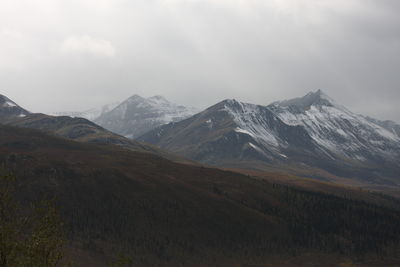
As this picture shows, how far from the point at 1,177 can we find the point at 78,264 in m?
152

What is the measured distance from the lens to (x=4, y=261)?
51281 mm

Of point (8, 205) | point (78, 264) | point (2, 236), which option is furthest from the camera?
point (78, 264)

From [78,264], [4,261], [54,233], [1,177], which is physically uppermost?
[1,177]

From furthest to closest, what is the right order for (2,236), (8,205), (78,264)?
(78,264) < (8,205) < (2,236)

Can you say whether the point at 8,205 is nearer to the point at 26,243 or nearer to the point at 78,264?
the point at 26,243

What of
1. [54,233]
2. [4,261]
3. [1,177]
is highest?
[1,177]

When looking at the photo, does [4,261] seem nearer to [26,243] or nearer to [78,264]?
[26,243]

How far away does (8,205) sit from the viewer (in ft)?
178

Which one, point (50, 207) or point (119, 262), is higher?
point (50, 207)

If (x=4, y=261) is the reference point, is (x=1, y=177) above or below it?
above

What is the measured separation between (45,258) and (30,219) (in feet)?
17.3

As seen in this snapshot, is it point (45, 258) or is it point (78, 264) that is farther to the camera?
point (78, 264)

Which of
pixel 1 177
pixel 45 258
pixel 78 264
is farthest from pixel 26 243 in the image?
pixel 78 264

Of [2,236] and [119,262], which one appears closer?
[2,236]
